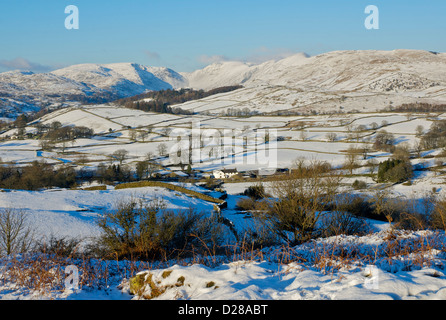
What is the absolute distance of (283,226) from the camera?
13.7 meters

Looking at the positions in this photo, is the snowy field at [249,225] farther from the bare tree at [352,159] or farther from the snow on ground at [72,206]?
the bare tree at [352,159]

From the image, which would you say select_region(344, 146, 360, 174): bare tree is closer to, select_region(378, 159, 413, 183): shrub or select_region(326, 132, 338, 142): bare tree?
select_region(378, 159, 413, 183): shrub

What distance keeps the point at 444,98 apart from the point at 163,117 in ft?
474

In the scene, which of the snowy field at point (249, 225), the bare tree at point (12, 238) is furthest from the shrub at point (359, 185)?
the bare tree at point (12, 238)

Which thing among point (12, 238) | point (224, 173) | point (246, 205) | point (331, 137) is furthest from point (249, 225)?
point (331, 137)

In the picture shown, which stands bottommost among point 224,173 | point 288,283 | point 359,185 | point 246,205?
point 246,205

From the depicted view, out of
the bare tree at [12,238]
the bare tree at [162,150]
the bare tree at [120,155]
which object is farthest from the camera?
the bare tree at [162,150]

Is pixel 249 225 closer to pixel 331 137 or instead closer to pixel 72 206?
pixel 72 206

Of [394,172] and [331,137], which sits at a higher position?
[331,137]

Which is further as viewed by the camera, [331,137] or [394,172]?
[331,137]

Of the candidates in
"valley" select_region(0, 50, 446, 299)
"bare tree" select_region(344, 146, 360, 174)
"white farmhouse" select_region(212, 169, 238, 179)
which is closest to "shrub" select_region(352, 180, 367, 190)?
Answer: "valley" select_region(0, 50, 446, 299)
